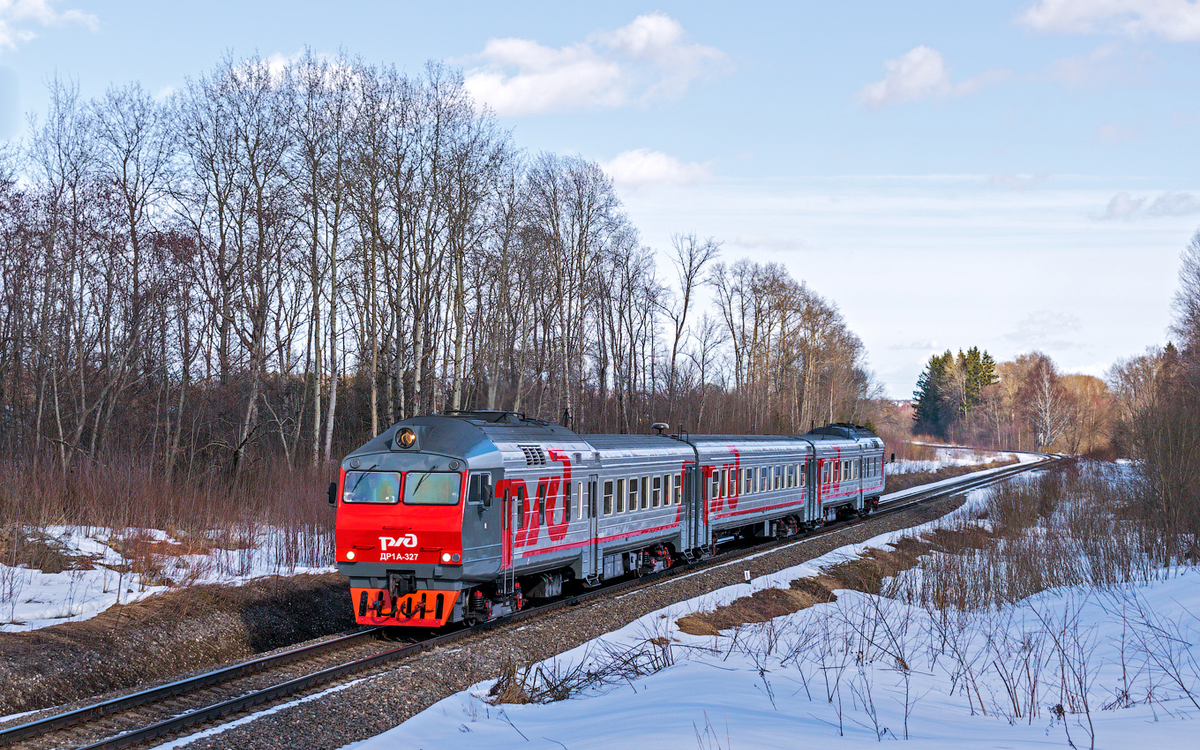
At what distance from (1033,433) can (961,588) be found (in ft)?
389

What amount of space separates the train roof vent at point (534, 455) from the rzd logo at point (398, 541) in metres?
2.34

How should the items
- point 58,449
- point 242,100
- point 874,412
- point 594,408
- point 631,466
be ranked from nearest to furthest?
point 631,466 < point 58,449 < point 242,100 < point 594,408 < point 874,412

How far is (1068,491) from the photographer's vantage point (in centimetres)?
3788

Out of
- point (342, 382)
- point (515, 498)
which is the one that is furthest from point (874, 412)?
point (515, 498)

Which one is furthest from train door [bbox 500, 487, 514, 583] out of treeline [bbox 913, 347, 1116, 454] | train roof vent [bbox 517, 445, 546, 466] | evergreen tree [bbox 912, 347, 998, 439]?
evergreen tree [bbox 912, 347, 998, 439]

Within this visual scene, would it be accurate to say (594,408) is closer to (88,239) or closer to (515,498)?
(88,239)

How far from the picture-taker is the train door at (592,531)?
637 inches

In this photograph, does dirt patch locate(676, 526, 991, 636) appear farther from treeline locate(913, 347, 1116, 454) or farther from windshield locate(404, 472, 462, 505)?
treeline locate(913, 347, 1116, 454)

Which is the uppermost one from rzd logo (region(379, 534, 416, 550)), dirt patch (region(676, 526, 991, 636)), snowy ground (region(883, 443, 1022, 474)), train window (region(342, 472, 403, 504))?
train window (region(342, 472, 403, 504))

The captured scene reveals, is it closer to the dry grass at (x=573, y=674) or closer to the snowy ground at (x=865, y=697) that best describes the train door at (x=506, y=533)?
the snowy ground at (x=865, y=697)

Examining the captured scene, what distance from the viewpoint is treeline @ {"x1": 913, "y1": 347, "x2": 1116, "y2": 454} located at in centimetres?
11312

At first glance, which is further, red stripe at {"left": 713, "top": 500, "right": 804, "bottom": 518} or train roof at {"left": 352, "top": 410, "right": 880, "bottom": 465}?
red stripe at {"left": 713, "top": 500, "right": 804, "bottom": 518}

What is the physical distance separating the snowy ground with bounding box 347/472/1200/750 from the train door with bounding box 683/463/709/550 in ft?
21.9

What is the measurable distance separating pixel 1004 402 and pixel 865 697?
130877mm
